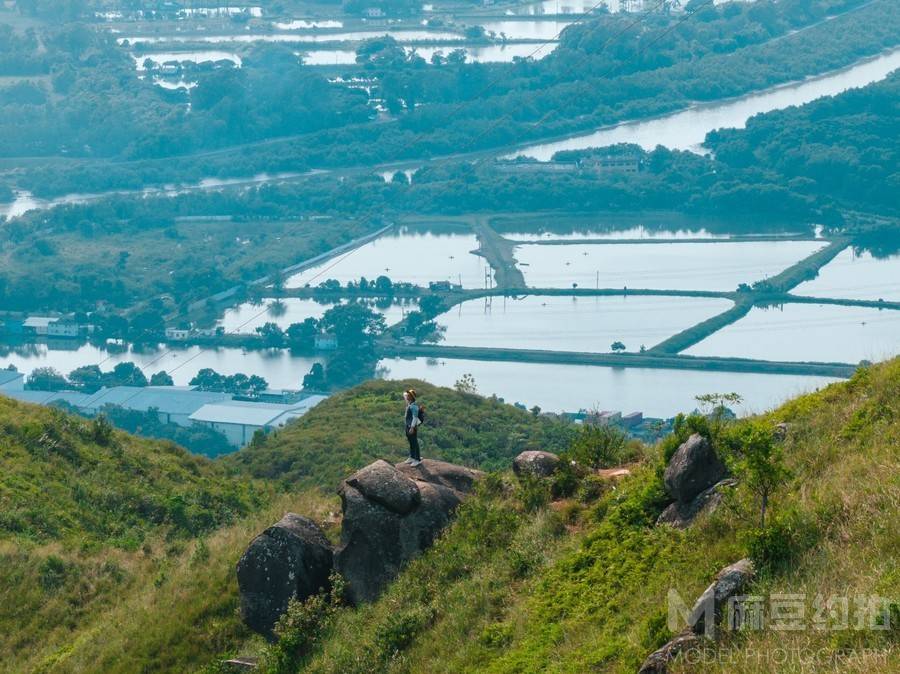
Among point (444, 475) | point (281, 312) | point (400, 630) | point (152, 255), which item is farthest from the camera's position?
point (152, 255)

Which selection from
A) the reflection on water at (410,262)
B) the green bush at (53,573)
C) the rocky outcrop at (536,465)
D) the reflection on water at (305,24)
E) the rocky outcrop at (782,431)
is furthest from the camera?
the reflection on water at (305,24)

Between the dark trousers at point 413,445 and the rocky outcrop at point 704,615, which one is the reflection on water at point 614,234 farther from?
the rocky outcrop at point 704,615

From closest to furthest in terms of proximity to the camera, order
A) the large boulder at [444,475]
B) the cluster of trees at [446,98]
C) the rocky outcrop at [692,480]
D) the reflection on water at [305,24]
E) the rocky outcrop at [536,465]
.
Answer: the rocky outcrop at [692,480] → the rocky outcrop at [536,465] → the large boulder at [444,475] → the cluster of trees at [446,98] → the reflection on water at [305,24]

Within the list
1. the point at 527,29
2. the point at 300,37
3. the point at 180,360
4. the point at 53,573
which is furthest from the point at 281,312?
the point at 527,29

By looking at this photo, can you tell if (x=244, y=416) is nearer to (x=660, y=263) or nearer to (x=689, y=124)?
(x=660, y=263)

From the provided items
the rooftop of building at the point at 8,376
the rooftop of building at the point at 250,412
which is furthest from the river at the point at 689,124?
the rooftop of building at the point at 250,412

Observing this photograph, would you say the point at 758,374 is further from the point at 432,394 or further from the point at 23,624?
the point at 23,624

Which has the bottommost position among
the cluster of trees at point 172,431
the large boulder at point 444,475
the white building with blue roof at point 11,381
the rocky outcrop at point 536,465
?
the white building with blue roof at point 11,381
